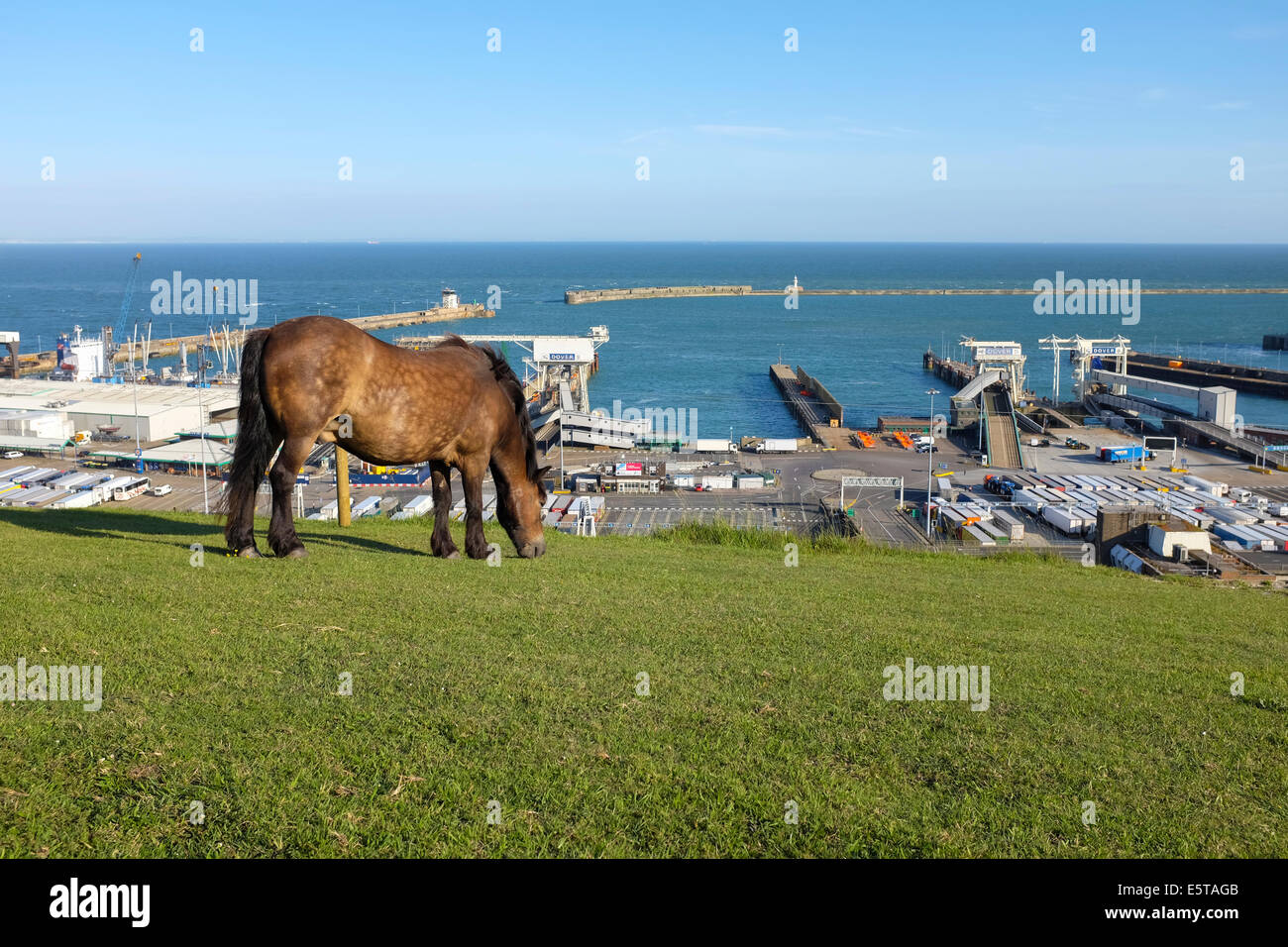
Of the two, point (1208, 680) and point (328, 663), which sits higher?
point (328, 663)

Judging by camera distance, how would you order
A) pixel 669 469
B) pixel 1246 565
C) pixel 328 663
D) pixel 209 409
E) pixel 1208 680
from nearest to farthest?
pixel 328 663 < pixel 1208 680 < pixel 1246 565 < pixel 669 469 < pixel 209 409

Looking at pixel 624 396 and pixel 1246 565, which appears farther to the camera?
pixel 624 396

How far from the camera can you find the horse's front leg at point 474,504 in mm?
9875

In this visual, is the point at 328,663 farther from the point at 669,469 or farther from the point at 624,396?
the point at 624,396

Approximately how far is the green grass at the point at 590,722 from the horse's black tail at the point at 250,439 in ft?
2.08

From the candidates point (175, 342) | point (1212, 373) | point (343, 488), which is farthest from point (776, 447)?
A: point (175, 342)

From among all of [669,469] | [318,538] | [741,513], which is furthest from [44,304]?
[318,538]

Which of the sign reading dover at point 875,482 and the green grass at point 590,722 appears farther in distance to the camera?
the sign reading dover at point 875,482

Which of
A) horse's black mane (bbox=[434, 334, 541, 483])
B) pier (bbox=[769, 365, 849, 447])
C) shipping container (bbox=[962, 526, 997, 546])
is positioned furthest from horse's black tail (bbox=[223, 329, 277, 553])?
pier (bbox=[769, 365, 849, 447])

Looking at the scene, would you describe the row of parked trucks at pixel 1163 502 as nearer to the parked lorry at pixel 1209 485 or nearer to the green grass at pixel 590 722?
the parked lorry at pixel 1209 485

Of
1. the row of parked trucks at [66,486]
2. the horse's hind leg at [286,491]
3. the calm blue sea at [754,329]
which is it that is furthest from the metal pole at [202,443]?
the calm blue sea at [754,329]

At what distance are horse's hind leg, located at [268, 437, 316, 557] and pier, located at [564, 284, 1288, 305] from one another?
153908 mm
